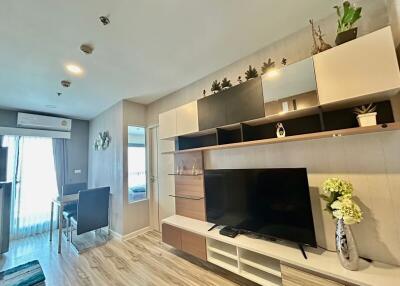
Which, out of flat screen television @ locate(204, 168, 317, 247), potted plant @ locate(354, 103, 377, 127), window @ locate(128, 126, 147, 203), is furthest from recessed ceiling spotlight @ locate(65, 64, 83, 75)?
potted plant @ locate(354, 103, 377, 127)

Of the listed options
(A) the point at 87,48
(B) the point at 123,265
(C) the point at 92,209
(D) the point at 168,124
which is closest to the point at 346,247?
(D) the point at 168,124

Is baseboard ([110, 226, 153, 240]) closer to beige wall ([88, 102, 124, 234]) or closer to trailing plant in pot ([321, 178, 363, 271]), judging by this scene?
beige wall ([88, 102, 124, 234])

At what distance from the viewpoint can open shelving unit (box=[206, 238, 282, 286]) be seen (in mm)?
1704

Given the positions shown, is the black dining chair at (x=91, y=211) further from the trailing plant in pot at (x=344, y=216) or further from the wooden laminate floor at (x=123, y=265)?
the trailing plant in pot at (x=344, y=216)

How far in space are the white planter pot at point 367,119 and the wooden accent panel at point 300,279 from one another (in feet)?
3.89

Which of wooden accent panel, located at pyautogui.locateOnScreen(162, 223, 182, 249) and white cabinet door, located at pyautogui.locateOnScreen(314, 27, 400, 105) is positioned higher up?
white cabinet door, located at pyautogui.locateOnScreen(314, 27, 400, 105)

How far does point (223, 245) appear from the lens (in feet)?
7.20

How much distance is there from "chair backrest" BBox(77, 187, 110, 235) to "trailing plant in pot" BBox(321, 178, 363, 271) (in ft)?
11.2

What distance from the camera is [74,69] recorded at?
238 centimetres

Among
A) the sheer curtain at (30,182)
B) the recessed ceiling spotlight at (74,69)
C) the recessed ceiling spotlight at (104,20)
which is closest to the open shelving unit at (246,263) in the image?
the recessed ceiling spotlight at (104,20)

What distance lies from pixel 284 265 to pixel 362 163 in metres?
1.11

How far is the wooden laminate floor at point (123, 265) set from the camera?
7.00ft

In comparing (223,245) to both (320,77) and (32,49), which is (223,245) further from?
(32,49)

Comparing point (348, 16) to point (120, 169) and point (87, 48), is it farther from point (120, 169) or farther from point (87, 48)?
point (120, 169)
